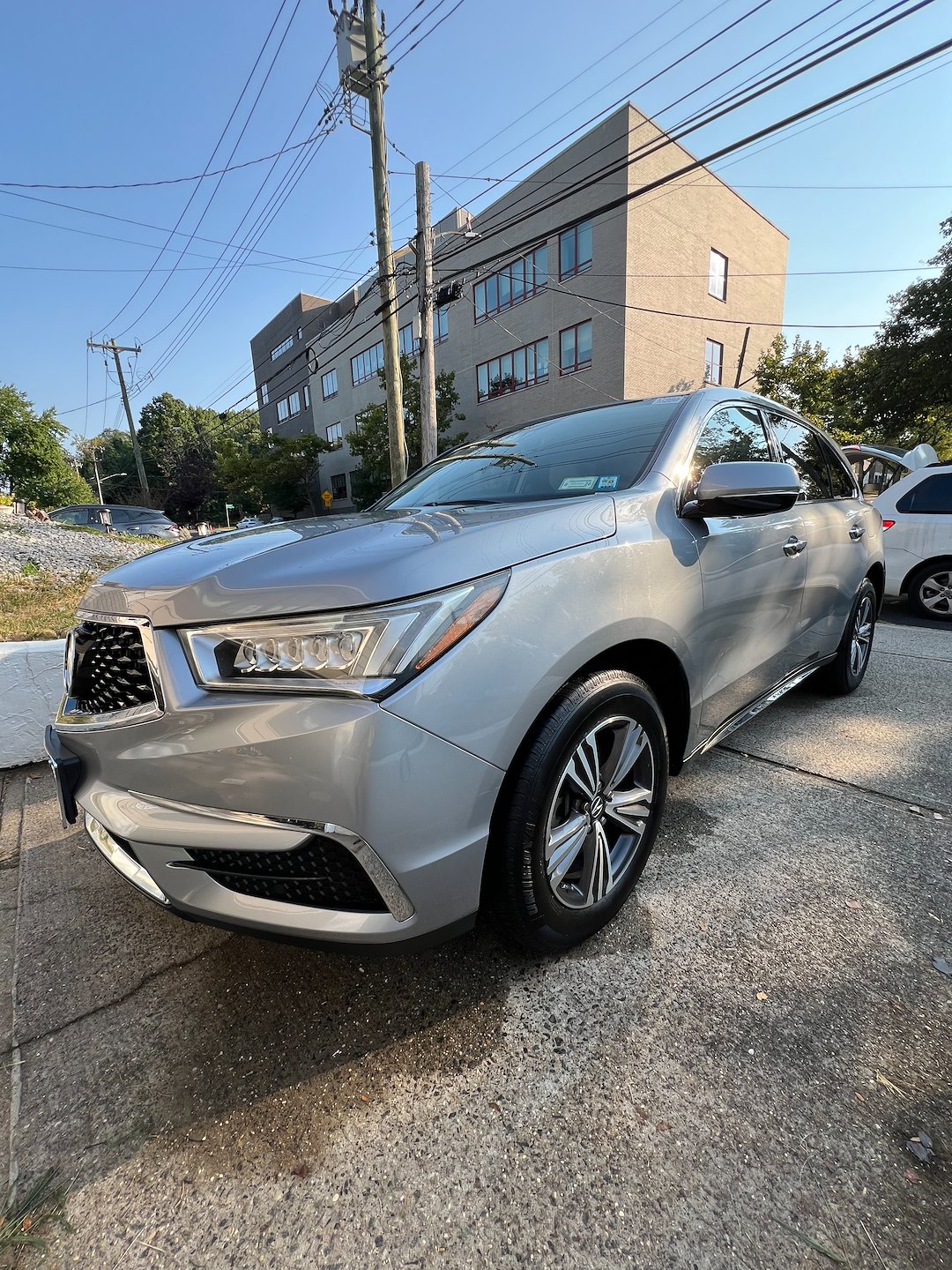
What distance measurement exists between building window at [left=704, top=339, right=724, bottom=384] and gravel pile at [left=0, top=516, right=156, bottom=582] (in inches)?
820

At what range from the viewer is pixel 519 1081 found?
1378 mm

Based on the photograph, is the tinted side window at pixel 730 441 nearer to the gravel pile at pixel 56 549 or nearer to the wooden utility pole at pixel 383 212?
the gravel pile at pixel 56 549

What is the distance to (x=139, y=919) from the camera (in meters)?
1.99

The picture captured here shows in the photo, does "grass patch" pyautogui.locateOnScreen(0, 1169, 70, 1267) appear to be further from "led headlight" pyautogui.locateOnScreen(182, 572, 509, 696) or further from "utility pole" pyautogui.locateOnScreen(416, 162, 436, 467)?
"utility pole" pyautogui.locateOnScreen(416, 162, 436, 467)

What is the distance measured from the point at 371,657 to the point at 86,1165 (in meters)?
1.24

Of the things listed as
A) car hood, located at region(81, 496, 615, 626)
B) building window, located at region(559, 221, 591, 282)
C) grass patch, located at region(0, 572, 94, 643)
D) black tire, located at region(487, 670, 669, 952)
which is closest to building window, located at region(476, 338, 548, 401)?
building window, located at region(559, 221, 591, 282)

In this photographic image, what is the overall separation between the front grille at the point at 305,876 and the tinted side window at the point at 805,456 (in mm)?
2699

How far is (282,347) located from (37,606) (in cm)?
4659

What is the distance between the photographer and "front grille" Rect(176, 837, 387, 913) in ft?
4.03

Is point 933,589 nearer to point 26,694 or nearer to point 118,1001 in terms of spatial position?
point 118,1001

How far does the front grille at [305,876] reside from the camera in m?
1.23

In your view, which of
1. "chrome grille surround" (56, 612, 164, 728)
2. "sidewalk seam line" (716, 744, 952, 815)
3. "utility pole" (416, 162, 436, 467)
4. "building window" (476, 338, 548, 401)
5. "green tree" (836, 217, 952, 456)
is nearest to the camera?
"chrome grille surround" (56, 612, 164, 728)

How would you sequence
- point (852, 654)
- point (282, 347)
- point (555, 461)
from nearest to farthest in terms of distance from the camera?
point (555, 461)
point (852, 654)
point (282, 347)

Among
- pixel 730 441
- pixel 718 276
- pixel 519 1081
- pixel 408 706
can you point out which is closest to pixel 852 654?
pixel 730 441
